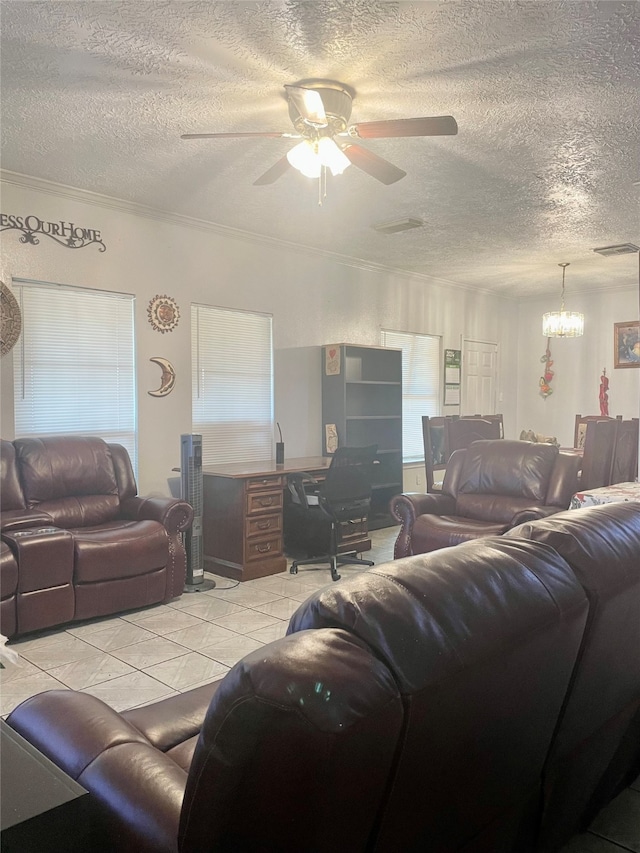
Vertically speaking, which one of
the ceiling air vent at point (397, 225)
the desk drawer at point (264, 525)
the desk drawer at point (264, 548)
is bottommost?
the desk drawer at point (264, 548)

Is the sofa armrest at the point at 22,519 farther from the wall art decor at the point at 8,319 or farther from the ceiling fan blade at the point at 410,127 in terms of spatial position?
the ceiling fan blade at the point at 410,127

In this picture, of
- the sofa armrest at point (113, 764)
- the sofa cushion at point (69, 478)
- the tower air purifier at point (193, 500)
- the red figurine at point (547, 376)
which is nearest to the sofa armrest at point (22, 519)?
the sofa cushion at point (69, 478)

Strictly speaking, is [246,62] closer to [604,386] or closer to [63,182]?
[63,182]

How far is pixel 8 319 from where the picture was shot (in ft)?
13.9

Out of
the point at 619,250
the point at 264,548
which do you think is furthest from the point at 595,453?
the point at 619,250

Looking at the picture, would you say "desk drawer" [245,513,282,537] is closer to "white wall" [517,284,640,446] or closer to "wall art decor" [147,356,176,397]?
"wall art decor" [147,356,176,397]

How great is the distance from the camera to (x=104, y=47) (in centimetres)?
278

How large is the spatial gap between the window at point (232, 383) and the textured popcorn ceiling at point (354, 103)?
87cm

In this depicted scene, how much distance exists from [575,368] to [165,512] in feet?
21.4

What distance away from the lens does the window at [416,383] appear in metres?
7.54

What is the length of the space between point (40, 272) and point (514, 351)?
6.75 metres

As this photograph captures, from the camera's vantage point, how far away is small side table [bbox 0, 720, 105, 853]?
3.07 ft

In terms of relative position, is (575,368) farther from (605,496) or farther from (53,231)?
(53,231)

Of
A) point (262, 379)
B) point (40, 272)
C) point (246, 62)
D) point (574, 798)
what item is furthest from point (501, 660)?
point (262, 379)
